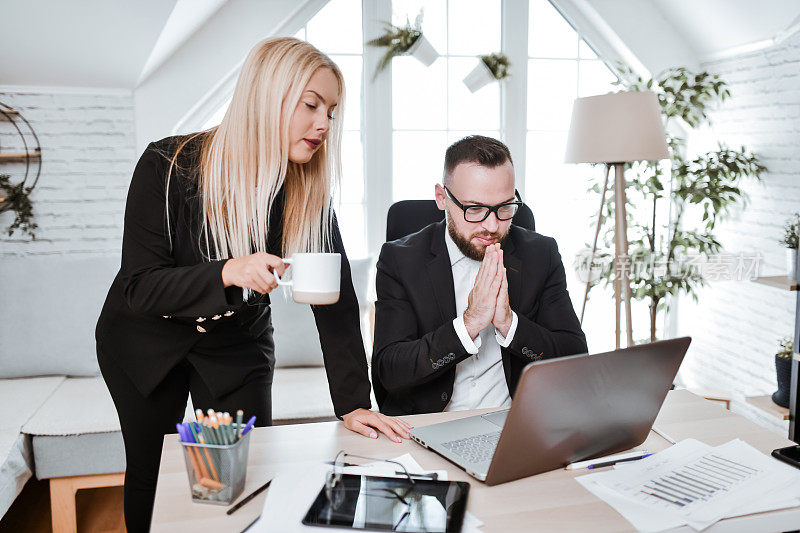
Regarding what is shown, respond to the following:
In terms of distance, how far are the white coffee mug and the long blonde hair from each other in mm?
308

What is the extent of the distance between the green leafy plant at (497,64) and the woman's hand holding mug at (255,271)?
2.70 metres

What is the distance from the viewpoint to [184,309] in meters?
1.27

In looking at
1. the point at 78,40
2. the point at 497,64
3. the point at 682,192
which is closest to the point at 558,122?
the point at 497,64

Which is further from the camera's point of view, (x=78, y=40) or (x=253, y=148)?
(x=78, y=40)

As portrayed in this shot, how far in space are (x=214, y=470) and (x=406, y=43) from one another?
290 cm

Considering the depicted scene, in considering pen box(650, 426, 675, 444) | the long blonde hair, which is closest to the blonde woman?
the long blonde hair

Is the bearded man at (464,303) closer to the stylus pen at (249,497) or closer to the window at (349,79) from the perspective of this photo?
the stylus pen at (249,497)

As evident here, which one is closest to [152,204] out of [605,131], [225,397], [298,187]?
[298,187]

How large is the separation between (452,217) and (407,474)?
788mm

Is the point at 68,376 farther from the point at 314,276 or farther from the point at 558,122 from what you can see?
the point at 558,122

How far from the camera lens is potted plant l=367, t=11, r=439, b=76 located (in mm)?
3449

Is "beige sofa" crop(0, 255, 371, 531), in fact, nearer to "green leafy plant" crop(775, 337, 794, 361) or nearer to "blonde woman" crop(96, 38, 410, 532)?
"blonde woman" crop(96, 38, 410, 532)

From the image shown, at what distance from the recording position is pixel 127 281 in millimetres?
1331

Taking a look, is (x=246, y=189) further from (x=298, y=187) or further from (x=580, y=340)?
→ (x=580, y=340)
